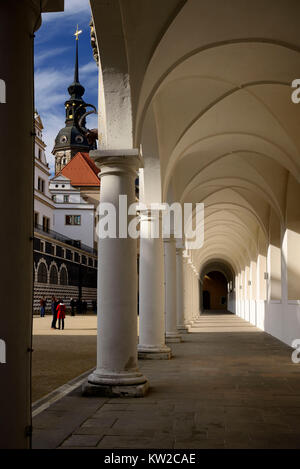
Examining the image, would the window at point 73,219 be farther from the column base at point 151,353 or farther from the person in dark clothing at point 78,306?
the column base at point 151,353

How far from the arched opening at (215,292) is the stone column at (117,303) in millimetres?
60392

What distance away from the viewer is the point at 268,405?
6.70 metres

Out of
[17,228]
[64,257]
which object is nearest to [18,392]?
[17,228]

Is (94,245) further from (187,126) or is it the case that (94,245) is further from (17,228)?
(17,228)

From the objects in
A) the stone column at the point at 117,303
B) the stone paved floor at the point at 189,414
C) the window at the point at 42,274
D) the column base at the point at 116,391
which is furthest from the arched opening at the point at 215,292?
the column base at the point at 116,391

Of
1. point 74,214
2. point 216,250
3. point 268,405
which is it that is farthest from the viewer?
point 74,214

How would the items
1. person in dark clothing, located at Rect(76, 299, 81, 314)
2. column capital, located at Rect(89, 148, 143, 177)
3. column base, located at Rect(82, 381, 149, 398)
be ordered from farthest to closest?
1. person in dark clothing, located at Rect(76, 299, 81, 314)
2. column capital, located at Rect(89, 148, 143, 177)
3. column base, located at Rect(82, 381, 149, 398)

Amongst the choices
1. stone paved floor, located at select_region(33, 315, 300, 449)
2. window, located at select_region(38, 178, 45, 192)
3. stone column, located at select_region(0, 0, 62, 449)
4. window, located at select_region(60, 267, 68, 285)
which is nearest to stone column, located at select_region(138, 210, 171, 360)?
stone paved floor, located at select_region(33, 315, 300, 449)

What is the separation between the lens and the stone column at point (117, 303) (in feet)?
24.0

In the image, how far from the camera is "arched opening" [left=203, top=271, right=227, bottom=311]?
220ft

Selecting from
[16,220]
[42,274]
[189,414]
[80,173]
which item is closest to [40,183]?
[42,274]

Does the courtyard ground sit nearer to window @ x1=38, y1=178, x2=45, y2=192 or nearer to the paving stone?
the paving stone

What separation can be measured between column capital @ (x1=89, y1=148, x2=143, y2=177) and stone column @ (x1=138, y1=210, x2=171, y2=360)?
3.84 meters

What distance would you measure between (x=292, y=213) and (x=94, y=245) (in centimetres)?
4126
